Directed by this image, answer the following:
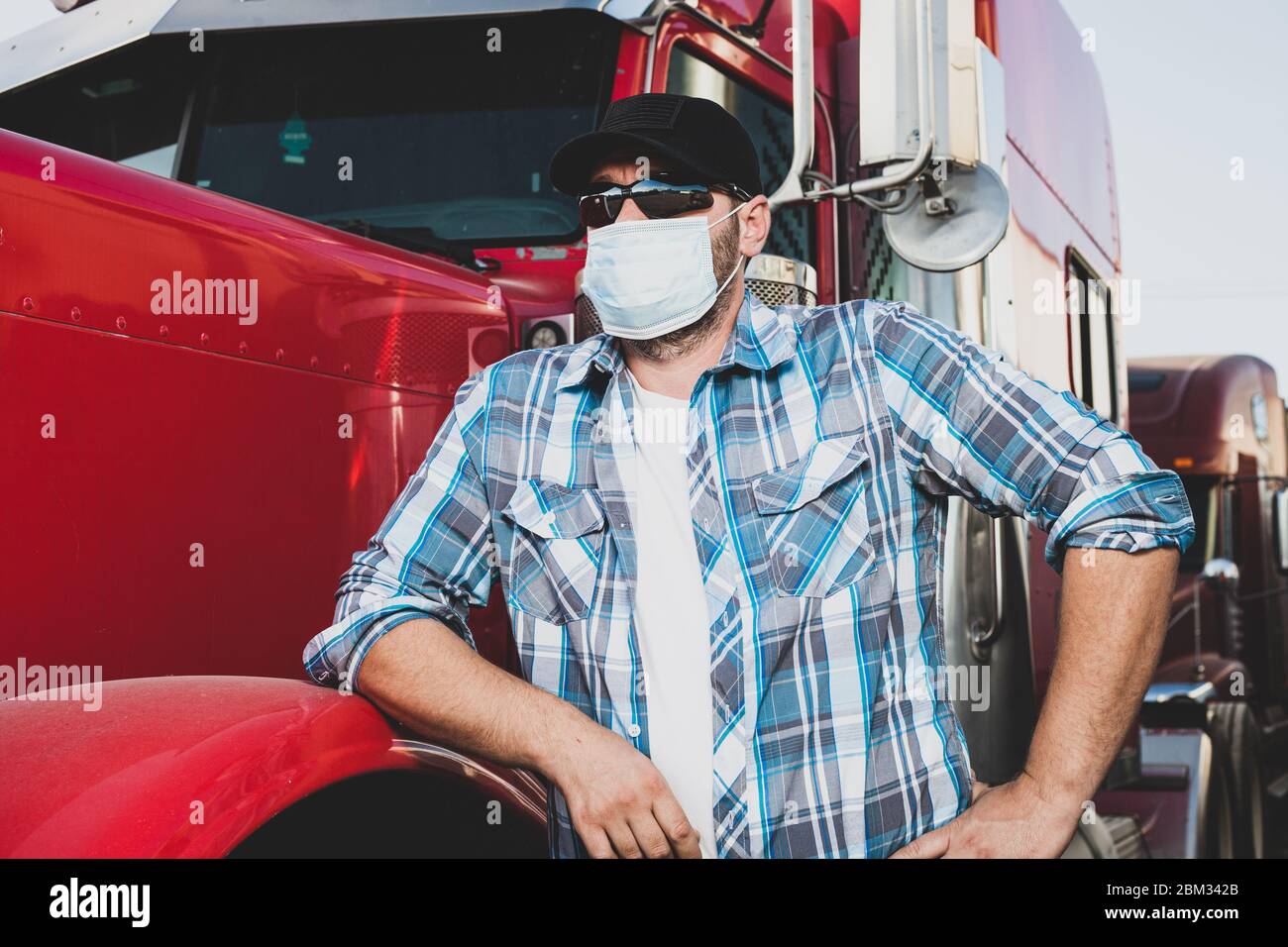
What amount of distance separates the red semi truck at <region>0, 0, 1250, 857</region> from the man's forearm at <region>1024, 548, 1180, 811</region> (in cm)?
73

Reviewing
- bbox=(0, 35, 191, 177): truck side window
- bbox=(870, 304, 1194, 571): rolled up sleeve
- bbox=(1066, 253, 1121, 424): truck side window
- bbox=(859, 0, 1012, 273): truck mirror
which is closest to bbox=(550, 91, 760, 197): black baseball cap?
bbox=(859, 0, 1012, 273): truck mirror

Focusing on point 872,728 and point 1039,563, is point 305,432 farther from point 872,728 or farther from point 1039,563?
point 1039,563

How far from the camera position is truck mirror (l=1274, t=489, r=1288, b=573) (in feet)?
21.2

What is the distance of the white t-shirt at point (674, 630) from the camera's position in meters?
1.73

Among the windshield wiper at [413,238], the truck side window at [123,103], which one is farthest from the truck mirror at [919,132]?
the truck side window at [123,103]

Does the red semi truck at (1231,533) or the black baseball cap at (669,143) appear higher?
the black baseball cap at (669,143)

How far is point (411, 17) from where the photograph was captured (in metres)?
2.69

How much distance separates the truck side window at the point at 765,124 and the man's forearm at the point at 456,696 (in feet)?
4.49

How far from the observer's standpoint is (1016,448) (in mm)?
1736

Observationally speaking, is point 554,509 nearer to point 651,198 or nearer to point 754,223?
point 651,198

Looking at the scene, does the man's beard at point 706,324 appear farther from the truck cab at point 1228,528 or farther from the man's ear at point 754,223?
the truck cab at point 1228,528

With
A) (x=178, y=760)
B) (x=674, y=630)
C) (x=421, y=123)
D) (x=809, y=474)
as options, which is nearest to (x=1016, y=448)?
(x=809, y=474)

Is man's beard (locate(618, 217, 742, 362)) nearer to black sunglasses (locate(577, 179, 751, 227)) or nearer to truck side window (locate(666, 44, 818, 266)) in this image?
black sunglasses (locate(577, 179, 751, 227))
